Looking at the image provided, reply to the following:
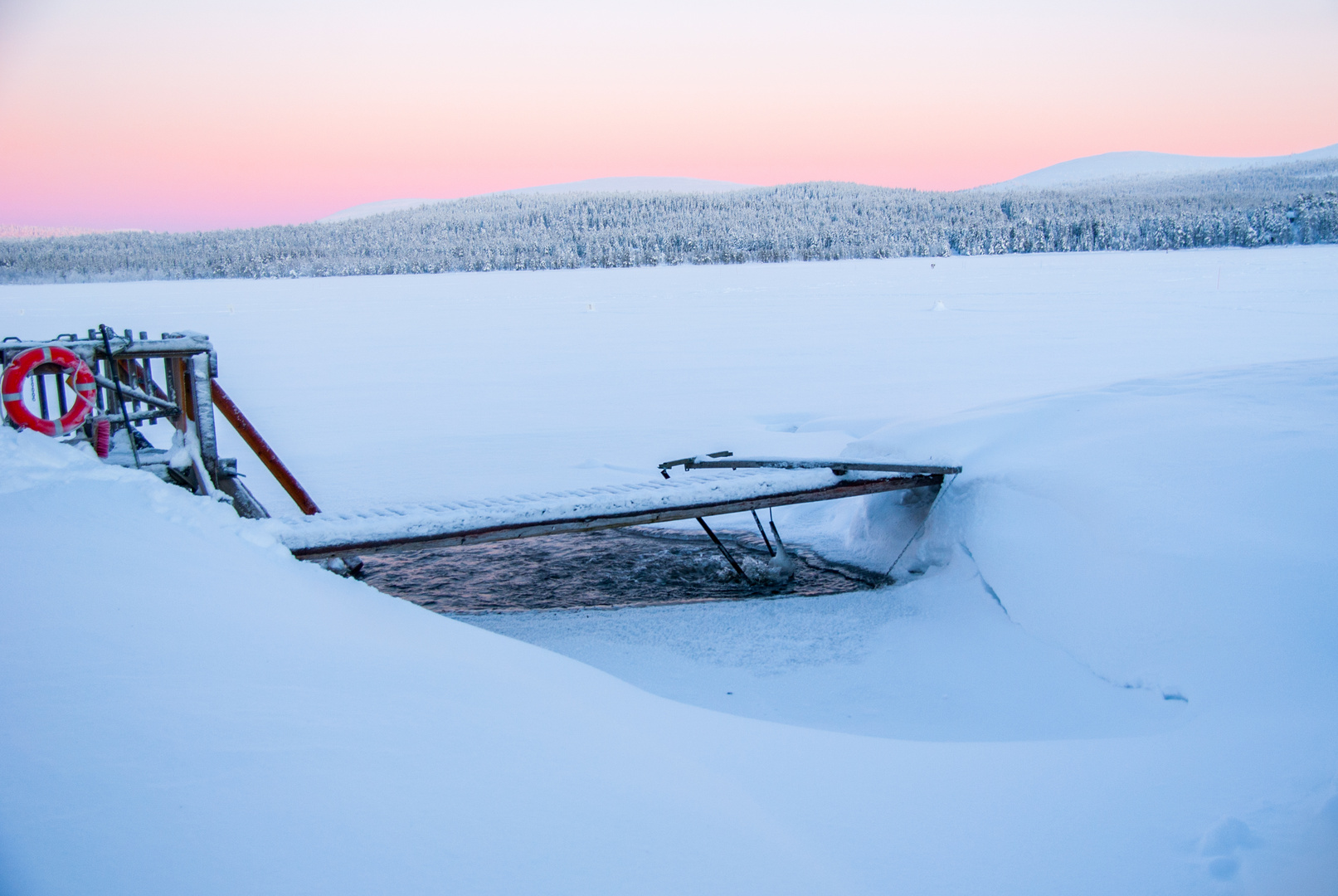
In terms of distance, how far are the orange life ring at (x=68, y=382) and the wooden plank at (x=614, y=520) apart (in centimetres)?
174

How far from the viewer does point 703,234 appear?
75312mm

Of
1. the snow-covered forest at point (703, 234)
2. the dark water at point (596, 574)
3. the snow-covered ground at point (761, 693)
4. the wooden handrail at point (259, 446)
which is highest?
the snow-covered forest at point (703, 234)

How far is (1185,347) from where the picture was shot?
1202 centimetres

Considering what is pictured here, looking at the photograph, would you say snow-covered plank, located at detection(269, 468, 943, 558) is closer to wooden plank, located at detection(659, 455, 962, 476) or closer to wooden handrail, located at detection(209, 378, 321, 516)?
wooden plank, located at detection(659, 455, 962, 476)

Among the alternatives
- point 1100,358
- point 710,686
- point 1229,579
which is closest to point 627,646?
point 710,686

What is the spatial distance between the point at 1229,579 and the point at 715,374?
28.6ft

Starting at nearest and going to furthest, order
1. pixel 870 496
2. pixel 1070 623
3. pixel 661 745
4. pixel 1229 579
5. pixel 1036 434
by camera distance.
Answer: pixel 661 745 → pixel 1229 579 → pixel 1070 623 → pixel 1036 434 → pixel 870 496

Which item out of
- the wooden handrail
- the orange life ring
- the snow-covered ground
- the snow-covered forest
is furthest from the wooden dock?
the snow-covered forest

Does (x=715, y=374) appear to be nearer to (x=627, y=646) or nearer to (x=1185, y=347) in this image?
(x=1185, y=347)

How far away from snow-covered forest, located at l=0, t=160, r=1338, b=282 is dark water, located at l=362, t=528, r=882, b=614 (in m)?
55.7

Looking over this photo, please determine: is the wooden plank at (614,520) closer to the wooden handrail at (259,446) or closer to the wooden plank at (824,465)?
the wooden plank at (824,465)

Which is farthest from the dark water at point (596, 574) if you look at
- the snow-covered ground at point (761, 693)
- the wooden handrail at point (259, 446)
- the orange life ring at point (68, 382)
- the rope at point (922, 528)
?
the orange life ring at point (68, 382)

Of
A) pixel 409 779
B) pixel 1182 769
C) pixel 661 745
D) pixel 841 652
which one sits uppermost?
pixel 409 779

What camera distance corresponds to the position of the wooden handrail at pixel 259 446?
16.7ft
